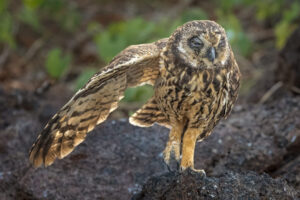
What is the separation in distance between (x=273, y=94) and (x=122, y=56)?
10.1 ft

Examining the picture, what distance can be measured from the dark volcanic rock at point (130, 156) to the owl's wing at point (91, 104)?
1.76 feet

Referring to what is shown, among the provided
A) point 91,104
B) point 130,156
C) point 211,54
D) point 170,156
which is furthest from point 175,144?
point 211,54

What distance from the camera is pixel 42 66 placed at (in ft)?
32.1

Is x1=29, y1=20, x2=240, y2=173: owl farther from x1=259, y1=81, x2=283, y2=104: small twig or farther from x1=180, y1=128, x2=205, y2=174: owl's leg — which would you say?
x1=259, y1=81, x2=283, y2=104: small twig

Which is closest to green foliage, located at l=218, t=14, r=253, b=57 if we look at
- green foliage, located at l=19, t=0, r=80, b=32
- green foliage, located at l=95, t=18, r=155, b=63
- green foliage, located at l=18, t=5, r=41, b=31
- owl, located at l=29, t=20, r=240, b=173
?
green foliage, located at l=95, t=18, r=155, b=63

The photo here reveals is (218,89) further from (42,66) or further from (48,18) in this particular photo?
(48,18)

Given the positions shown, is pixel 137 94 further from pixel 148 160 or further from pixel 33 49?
pixel 33 49

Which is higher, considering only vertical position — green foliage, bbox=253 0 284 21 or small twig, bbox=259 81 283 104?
green foliage, bbox=253 0 284 21

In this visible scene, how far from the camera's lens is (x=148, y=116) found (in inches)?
172

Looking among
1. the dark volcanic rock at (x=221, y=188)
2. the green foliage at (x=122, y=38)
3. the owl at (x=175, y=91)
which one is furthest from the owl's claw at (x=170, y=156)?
the green foliage at (x=122, y=38)

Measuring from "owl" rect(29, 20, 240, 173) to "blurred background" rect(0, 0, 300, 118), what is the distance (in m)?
2.44

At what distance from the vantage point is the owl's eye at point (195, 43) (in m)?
3.53

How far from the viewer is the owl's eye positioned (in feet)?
11.6

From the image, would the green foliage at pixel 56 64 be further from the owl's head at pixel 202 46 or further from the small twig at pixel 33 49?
the owl's head at pixel 202 46
